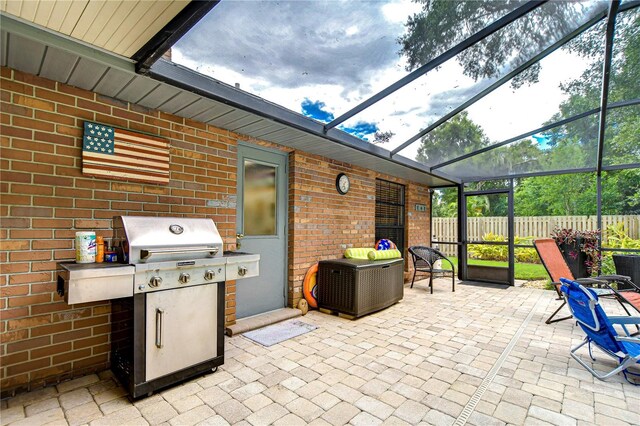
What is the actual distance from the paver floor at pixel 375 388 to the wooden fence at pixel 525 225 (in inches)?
169

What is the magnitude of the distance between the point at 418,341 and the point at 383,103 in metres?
2.94

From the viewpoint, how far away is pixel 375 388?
2.51 metres

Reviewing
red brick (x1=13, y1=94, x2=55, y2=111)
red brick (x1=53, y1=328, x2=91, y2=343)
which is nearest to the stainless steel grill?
red brick (x1=53, y1=328, x2=91, y2=343)

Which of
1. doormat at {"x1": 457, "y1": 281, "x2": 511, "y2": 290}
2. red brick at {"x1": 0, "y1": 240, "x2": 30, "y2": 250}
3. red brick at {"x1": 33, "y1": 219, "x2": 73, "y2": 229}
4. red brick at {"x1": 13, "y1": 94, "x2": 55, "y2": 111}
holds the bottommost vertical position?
doormat at {"x1": 457, "y1": 281, "x2": 511, "y2": 290}

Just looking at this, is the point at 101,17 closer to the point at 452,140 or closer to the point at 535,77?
the point at 535,77

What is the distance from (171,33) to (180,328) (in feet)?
7.33

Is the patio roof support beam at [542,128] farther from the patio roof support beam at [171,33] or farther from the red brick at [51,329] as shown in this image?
the red brick at [51,329]

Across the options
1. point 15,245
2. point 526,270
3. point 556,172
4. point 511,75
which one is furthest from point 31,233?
point 526,270

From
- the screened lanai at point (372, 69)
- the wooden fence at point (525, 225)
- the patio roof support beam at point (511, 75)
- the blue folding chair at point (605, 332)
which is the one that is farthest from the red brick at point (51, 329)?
the wooden fence at point (525, 225)

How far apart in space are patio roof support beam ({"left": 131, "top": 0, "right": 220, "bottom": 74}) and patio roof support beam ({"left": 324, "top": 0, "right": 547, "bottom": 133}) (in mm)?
2162

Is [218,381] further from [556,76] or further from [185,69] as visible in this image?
[556,76]

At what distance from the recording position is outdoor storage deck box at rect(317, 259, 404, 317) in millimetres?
4293

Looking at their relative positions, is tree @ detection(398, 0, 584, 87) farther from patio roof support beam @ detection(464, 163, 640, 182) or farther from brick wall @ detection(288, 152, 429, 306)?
patio roof support beam @ detection(464, 163, 640, 182)

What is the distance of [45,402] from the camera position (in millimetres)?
2244
